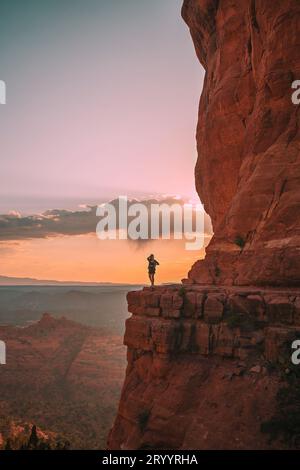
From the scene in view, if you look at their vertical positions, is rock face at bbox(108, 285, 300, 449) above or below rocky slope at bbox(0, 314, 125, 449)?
above

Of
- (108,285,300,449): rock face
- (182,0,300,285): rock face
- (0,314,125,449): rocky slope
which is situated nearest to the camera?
(108,285,300,449): rock face

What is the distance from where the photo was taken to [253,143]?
78.4 feet

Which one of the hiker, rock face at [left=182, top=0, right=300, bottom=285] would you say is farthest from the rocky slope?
rock face at [left=182, top=0, right=300, bottom=285]

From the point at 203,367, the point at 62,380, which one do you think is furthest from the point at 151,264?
the point at 62,380

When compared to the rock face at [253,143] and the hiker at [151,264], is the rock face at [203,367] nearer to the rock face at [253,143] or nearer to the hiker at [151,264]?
the rock face at [253,143]

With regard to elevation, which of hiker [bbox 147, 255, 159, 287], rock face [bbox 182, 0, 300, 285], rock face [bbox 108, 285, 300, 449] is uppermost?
rock face [bbox 182, 0, 300, 285]

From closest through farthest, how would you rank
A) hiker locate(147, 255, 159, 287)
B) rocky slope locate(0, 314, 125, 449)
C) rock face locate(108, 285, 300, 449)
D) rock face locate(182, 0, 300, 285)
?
rock face locate(108, 285, 300, 449) < rock face locate(182, 0, 300, 285) < hiker locate(147, 255, 159, 287) < rocky slope locate(0, 314, 125, 449)

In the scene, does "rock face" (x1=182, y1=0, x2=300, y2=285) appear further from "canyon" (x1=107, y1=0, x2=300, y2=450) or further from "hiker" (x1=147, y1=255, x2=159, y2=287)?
"hiker" (x1=147, y1=255, x2=159, y2=287)

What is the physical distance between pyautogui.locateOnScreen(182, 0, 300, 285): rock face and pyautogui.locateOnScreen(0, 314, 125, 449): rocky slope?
107ft

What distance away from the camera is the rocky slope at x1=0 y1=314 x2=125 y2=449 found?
51.9 meters

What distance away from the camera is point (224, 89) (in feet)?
Answer: 93.4

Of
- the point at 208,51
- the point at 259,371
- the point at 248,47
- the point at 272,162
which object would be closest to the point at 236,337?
the point at 259,371

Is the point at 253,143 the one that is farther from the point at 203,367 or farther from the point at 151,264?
the point at 203,367
